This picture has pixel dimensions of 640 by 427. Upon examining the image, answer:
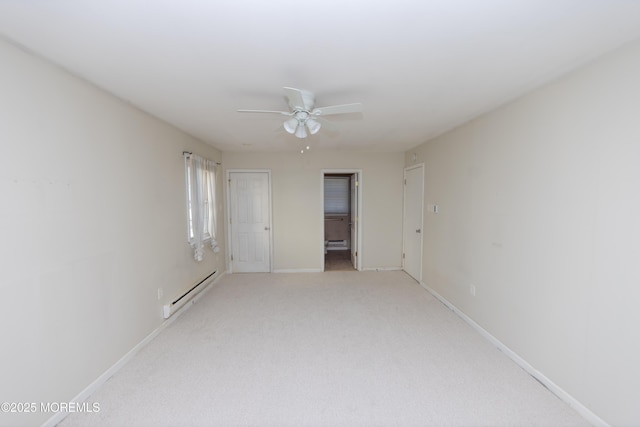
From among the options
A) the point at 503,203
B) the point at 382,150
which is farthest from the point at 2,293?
the point at 382,150

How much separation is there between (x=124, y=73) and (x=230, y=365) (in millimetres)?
2421

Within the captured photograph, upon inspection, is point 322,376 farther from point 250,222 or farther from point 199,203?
point 250,222

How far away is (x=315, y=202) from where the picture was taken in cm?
508

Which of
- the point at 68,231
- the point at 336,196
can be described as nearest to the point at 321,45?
the point at 68,231

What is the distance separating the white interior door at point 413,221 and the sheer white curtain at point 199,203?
3356 millimetres

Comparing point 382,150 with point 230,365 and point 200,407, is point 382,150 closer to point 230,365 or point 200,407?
point 230,365

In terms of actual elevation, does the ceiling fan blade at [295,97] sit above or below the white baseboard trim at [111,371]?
above

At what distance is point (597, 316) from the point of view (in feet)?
5.54

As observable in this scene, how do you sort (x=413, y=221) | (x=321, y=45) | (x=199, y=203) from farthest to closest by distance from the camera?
(x=413, y=221) → (x=199, y=203) → (x=321, y=45)

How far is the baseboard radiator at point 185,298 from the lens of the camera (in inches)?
118

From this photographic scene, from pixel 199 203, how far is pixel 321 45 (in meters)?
2.85

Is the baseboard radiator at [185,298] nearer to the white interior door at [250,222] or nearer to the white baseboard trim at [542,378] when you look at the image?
the white interior door at [250,222]

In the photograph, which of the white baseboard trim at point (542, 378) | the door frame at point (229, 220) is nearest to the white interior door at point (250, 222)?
the door frame at point (229, 220)

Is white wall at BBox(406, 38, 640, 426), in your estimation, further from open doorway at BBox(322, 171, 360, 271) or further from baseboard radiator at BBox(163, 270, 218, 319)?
open doorway at BBox(322, 171, 360, 271)
